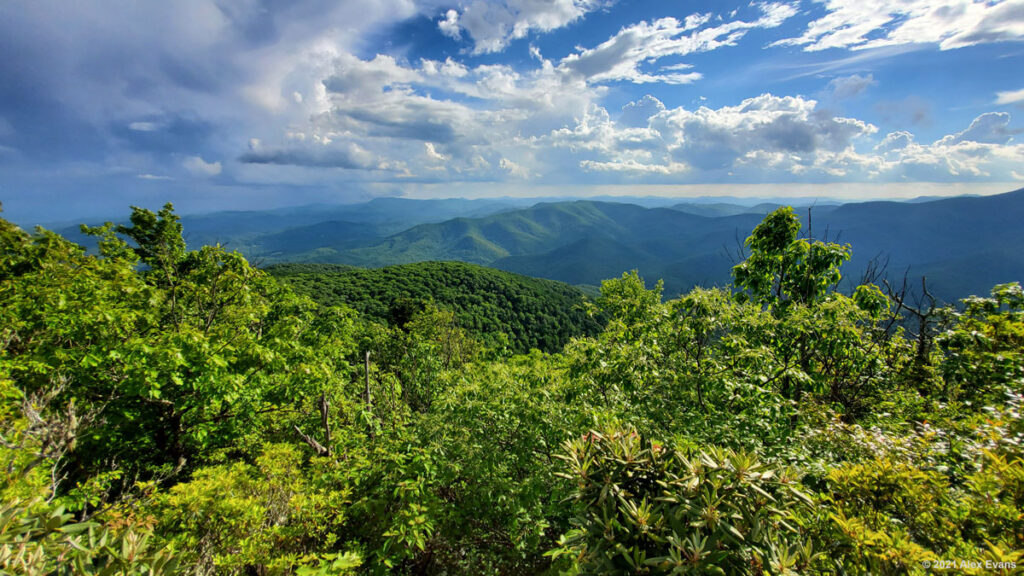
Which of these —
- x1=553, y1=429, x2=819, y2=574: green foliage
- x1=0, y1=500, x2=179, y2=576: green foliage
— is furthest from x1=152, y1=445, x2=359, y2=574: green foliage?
x1=553, y1=429, x2=819, y2=574: green foliage

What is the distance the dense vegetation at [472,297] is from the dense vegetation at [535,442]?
175 feet

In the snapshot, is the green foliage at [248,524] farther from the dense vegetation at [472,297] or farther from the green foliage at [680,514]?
the dense vegetation at [472,297]

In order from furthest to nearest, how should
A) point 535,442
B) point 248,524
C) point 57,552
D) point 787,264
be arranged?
point 787,264 → point 535,442 → point 248,524 → point 57,552

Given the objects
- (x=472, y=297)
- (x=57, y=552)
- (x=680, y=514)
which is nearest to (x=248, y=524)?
(x=57, y=552)

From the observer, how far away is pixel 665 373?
211 inches

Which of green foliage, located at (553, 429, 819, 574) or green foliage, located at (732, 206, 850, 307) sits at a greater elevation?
green foliage, located at (732, 206, 850, 307)

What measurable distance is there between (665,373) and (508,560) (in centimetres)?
352

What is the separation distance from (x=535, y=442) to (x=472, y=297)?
84846 millimetres

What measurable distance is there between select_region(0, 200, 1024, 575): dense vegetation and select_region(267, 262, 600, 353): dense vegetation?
5322 cm

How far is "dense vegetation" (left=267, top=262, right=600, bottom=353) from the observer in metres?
71.7

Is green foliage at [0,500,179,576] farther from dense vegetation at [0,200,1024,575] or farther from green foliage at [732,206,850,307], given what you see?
green foliage at [732,206,850,307]

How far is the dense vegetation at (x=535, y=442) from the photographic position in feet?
7.66

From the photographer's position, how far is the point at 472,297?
89.3 meters

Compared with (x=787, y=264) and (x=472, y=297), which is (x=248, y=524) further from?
(x=472, y=297)
